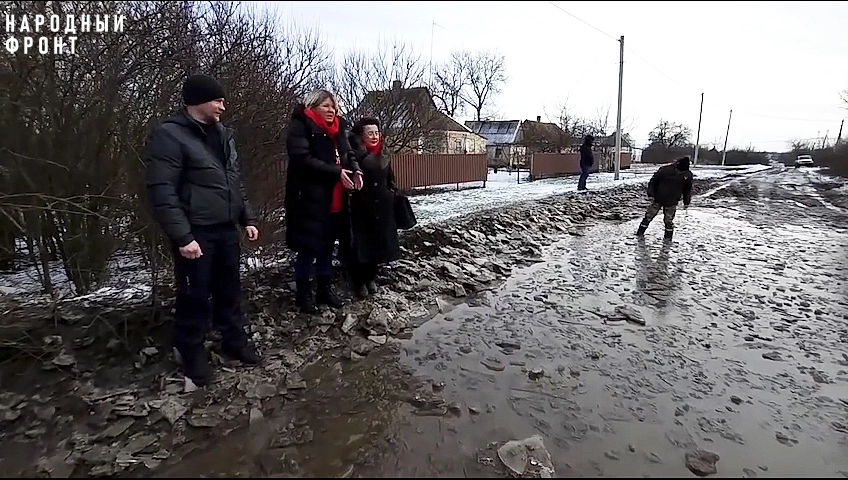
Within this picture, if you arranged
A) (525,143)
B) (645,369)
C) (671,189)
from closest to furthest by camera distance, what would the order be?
(645,369)
(671,189)
(525,143)

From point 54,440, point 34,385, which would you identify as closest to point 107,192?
point 34,385

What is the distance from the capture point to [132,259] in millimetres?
4070

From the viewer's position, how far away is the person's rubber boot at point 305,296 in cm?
409

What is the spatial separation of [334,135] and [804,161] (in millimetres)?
67338

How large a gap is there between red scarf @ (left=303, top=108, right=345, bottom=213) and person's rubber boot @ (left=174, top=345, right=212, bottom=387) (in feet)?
4.70

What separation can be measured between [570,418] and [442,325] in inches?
63.9

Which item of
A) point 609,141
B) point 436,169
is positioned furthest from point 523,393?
point 609,141

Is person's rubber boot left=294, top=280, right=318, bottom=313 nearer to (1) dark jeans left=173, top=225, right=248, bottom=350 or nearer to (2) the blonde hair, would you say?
(1) dark jeans left=173, top=225, right=248, bottom=350

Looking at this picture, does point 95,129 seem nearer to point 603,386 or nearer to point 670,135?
point 603,386

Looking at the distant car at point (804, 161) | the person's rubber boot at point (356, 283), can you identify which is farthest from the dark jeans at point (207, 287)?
the distant car at point (804, 161)

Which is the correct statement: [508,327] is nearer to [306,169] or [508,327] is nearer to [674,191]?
[306,169]

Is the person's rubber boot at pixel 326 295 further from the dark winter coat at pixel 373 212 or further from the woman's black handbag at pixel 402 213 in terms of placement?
the woman's black handbag at pixel 402 213

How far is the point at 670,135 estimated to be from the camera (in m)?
67.6

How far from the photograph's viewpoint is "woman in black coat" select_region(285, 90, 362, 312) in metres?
3.64
